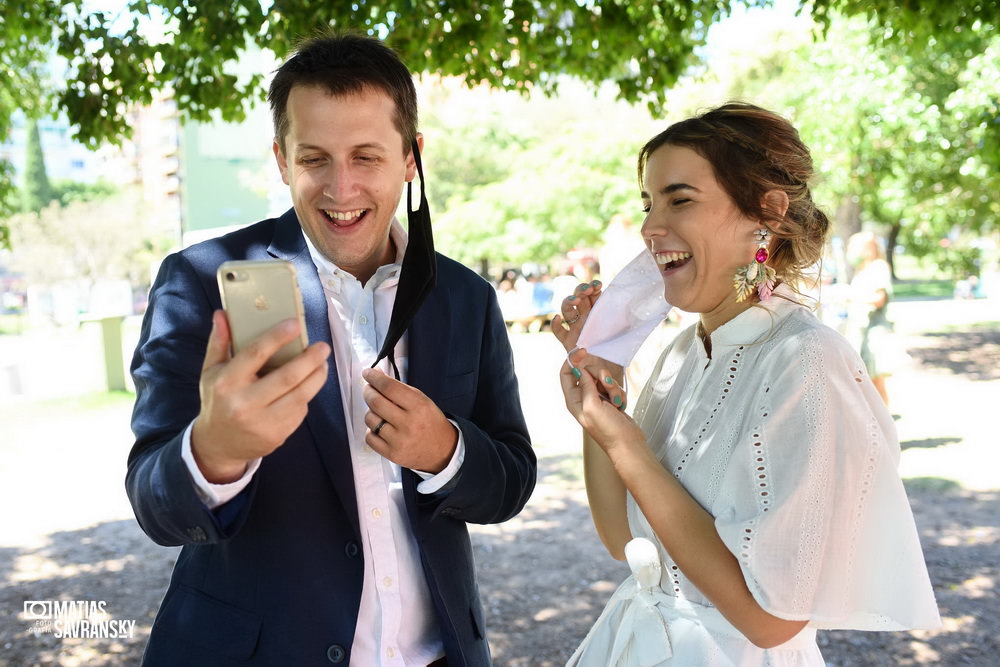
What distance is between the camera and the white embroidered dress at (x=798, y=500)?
1808 mm

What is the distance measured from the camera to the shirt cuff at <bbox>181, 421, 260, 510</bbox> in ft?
4.76

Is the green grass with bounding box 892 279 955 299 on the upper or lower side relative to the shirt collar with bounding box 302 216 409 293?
lower

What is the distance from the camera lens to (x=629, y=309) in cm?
221

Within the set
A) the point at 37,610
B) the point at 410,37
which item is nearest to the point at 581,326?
the point at 410,37

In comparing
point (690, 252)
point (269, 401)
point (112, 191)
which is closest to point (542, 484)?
point (690, 252)

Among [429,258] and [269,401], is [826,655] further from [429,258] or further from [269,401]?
[269,401]

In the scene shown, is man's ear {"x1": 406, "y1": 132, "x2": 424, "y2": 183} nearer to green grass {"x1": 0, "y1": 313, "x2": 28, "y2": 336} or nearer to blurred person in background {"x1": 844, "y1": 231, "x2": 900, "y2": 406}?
blurred person in background {"x1": 844, "y1": 231, "x2": 900, "y2": 406}

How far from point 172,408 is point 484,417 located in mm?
754

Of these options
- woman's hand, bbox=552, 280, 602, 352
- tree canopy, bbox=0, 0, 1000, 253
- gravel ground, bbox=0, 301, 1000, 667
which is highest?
tree canopy, bbox=0, 0, 1000, 253

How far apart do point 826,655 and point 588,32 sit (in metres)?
4.05

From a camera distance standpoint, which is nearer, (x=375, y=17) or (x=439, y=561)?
(x=439, y=561)

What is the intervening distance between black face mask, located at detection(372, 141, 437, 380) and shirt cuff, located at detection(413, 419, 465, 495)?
0.23 m

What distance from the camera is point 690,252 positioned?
209cm

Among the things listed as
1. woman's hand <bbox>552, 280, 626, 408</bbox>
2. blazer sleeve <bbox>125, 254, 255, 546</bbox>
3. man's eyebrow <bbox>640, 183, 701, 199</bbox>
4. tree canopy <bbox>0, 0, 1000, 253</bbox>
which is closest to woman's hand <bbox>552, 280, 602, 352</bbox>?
woman's hand <bbox>552, 280, 626, 408</bbox>
